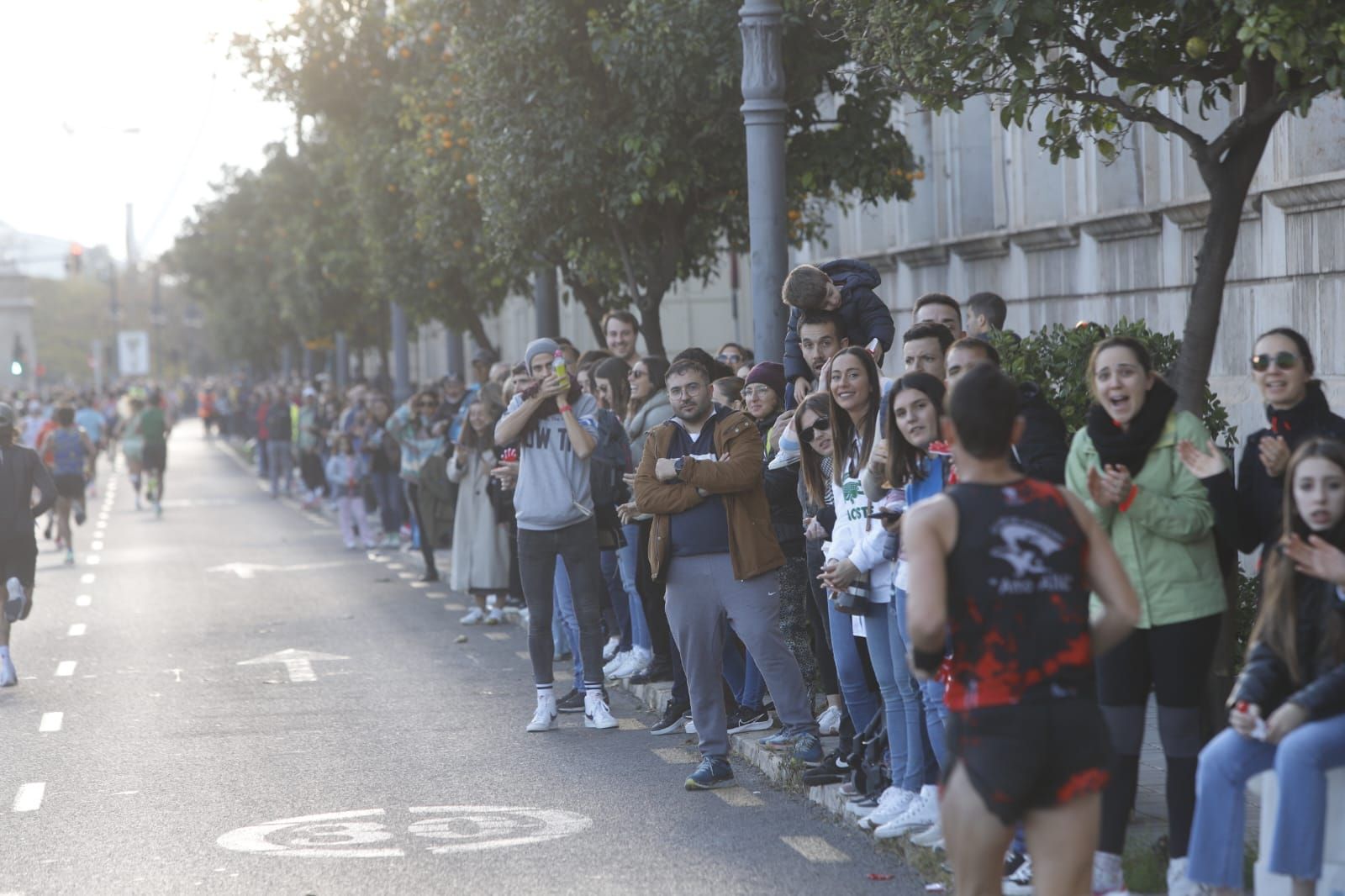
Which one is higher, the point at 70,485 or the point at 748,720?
the point at 70,485

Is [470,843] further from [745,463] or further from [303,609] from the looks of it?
[303,609]

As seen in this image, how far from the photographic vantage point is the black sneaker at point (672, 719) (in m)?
9.98

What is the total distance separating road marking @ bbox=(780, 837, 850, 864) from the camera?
704cm

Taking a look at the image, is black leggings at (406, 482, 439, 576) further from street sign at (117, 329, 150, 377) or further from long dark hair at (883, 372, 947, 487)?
street sign at (117, 329, 150, 377)

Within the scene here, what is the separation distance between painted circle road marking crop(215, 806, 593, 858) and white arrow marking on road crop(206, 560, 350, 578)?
12.7 metres

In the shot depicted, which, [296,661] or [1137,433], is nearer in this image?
[1137,433]

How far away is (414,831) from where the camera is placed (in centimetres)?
777

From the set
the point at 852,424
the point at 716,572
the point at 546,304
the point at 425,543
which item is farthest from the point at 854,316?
the point at 546,304

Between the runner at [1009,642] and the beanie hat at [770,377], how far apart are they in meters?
4.90

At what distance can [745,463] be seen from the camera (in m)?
8.36

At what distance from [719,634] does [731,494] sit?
63 cm

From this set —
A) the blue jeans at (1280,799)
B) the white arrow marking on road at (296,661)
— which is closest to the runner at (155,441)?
the white arrow marking on road at (296,661)

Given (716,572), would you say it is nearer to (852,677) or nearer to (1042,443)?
(852,677)

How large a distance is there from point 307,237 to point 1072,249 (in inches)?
783
